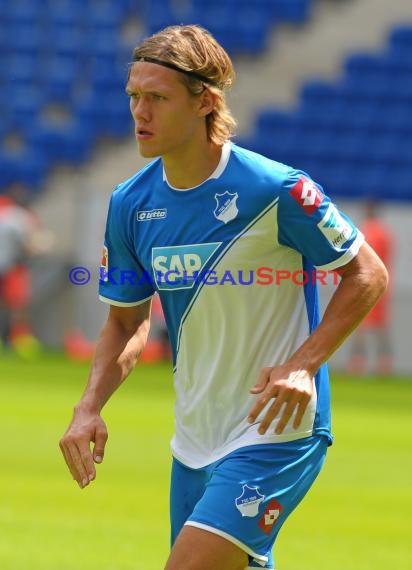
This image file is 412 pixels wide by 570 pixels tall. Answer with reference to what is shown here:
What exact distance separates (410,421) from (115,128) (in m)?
12.9

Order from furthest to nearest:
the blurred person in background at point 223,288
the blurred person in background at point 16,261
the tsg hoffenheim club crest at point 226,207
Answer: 1. the blurred person in background at point 16,261
2. the tsg hoffenheim club crest at point 226,207
3. the blurred person in background at point 223,288

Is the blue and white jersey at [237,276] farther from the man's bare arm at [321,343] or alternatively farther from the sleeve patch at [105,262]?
the sleeve patch at [105,262]

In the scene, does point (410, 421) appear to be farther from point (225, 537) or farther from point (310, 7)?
point (310, 7)

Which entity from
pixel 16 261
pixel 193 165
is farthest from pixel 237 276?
pixel 16 261

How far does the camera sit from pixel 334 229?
5.12 meters

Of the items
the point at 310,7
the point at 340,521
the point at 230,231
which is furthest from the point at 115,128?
the point at 230,231

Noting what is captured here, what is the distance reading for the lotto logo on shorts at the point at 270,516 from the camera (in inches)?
197

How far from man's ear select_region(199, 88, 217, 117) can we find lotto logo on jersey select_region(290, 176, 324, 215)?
17.6 inches

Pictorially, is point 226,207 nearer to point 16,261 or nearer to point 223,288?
point 223,288

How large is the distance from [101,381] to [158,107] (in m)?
1.06

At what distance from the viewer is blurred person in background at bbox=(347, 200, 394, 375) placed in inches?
852

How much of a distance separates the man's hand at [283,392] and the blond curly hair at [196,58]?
1.00m

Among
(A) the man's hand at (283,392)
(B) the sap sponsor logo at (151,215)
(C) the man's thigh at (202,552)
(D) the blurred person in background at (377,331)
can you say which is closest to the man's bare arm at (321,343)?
(A) the man's hand at (283,392)

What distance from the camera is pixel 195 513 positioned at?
4.92 metres
